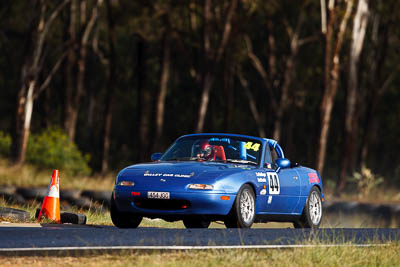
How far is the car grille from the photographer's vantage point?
40.4 ft

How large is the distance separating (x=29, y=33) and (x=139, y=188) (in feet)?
63.1

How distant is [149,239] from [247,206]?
2.70 meters

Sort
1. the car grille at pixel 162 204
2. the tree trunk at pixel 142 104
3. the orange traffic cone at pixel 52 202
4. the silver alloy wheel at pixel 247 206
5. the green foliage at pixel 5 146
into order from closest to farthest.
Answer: the car grille at pixel 162 204, the silver alloy wheel at pixel 247 206, the orange traffic cone at pixel 52 202, the green foliage at pixel 5 146, the tree trunk at pixel 142 104

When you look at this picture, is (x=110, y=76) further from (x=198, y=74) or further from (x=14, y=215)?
(x=14, y=215)

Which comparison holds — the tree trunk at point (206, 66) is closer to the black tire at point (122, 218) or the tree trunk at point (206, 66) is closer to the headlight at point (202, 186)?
the black tire at point (122, 218)

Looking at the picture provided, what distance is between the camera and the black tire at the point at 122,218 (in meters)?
12.7

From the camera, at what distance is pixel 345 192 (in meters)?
31.2

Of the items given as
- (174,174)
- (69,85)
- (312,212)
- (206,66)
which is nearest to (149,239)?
(174,174)

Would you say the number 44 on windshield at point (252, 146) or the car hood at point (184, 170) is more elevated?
the number 44 on windshield at point (252, 146)

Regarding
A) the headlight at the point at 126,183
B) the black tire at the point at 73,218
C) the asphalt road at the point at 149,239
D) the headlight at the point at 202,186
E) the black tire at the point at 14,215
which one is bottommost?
the black tire at the point at 73,218

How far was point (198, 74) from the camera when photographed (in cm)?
4506

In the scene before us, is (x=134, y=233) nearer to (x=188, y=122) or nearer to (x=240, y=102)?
(x=188, y=122)

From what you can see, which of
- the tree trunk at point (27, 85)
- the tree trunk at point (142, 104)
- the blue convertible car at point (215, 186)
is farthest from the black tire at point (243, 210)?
the tree trunk at point (142, 104)

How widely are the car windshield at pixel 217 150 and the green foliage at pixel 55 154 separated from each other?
17311 mm
